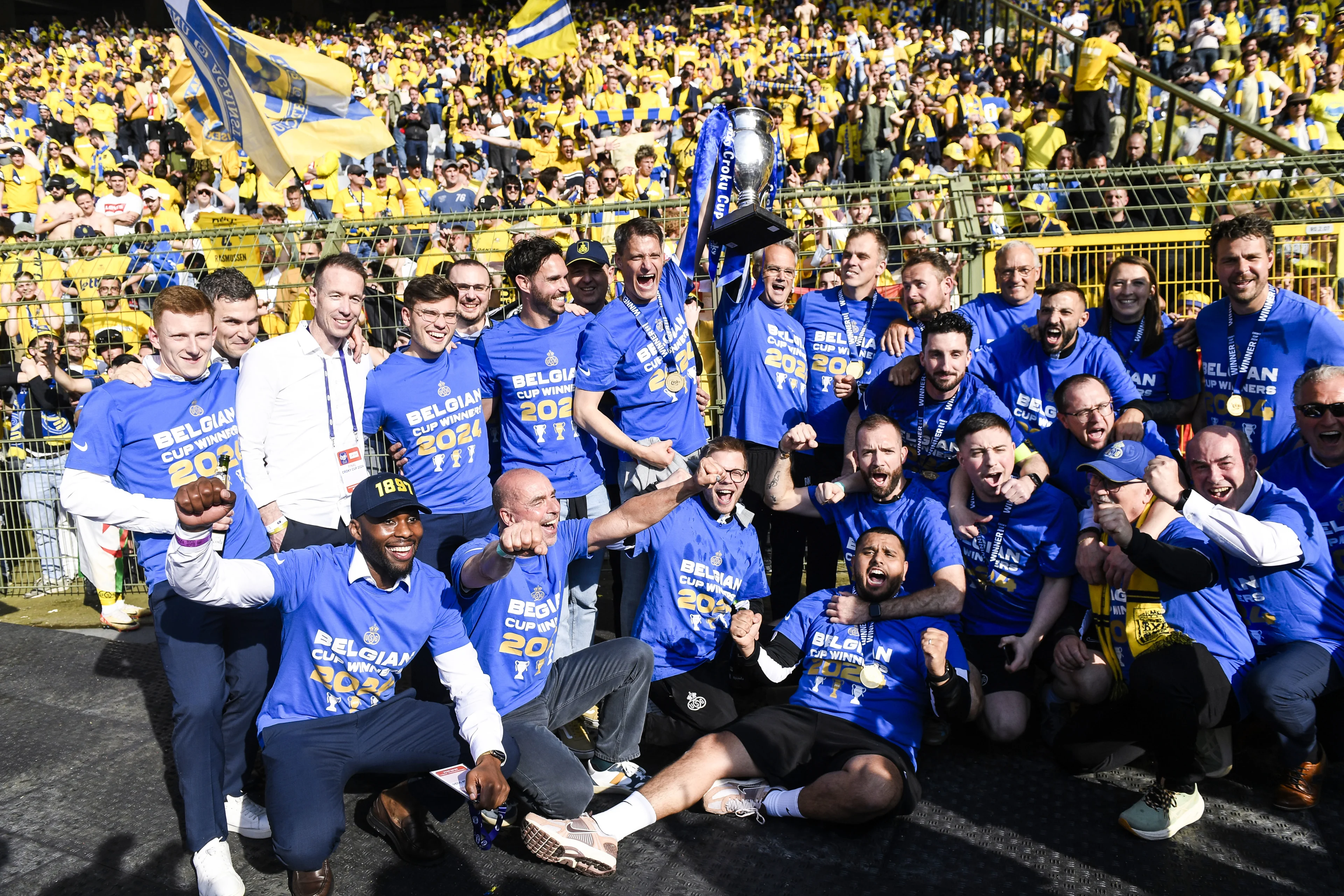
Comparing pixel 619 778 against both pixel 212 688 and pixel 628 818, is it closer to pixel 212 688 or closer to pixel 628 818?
pixel 628 818

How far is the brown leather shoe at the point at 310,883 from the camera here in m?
3.24

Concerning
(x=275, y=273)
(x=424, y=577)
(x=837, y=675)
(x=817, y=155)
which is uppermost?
(x=817, y=155)

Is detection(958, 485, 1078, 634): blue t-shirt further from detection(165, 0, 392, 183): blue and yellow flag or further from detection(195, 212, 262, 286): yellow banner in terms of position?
detection(165, 0, 392, 183): blue and yellow flag

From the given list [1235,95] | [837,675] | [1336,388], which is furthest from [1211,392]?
[1235,95]

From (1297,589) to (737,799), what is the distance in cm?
243

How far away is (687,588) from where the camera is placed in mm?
4359

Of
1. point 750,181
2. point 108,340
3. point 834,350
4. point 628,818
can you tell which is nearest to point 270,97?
point 108,340

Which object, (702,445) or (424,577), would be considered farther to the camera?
(702,445)

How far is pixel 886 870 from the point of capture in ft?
11.0

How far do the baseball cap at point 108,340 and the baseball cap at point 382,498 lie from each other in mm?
4403

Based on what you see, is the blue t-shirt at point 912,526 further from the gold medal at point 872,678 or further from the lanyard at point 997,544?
the gold medal at point 872,678

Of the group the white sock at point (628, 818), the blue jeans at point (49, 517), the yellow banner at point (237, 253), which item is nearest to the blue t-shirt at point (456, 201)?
the yellow banner at point (237, 253)

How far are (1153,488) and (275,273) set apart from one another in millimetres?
5540

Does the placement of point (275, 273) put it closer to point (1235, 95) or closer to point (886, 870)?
point (886, 870)
